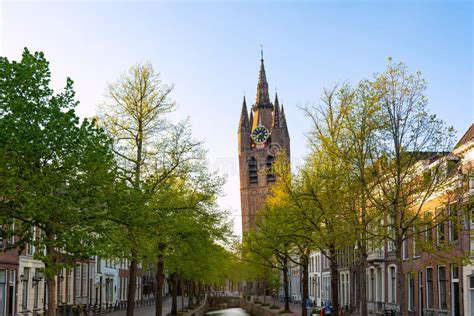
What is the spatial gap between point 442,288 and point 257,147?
4742 inches

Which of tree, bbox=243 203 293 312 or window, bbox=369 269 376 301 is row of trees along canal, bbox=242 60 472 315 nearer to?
tree, bbox=243 203 293 312

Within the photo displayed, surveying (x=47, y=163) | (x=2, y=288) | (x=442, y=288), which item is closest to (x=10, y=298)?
(x=2, y=288)

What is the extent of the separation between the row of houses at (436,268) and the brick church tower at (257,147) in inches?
3606

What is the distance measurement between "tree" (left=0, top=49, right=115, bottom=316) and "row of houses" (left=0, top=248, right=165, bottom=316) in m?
1.27

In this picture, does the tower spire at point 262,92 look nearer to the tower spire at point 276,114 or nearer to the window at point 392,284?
the tower spire at point 276,114

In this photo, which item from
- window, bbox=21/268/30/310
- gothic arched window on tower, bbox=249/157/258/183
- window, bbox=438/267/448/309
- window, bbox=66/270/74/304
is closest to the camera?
window, bbox=438/267/448/309

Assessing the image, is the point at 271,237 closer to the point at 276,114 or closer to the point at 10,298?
the point at 10,298

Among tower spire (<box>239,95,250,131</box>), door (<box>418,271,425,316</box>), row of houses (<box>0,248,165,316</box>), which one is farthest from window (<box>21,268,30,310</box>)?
tower spire (<box>239,95,250,131</box>)

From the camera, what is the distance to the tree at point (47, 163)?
2045cm

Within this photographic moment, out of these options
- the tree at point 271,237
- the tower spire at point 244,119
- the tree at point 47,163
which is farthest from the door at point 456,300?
the tower spire at point 244,119

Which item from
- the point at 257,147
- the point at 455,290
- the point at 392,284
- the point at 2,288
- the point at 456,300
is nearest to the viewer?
the point at 456,300

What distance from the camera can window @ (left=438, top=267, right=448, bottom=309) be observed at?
38.7 metres

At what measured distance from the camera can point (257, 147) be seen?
159 meters

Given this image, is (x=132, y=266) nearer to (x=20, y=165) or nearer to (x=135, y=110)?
(x=135, y=110)
